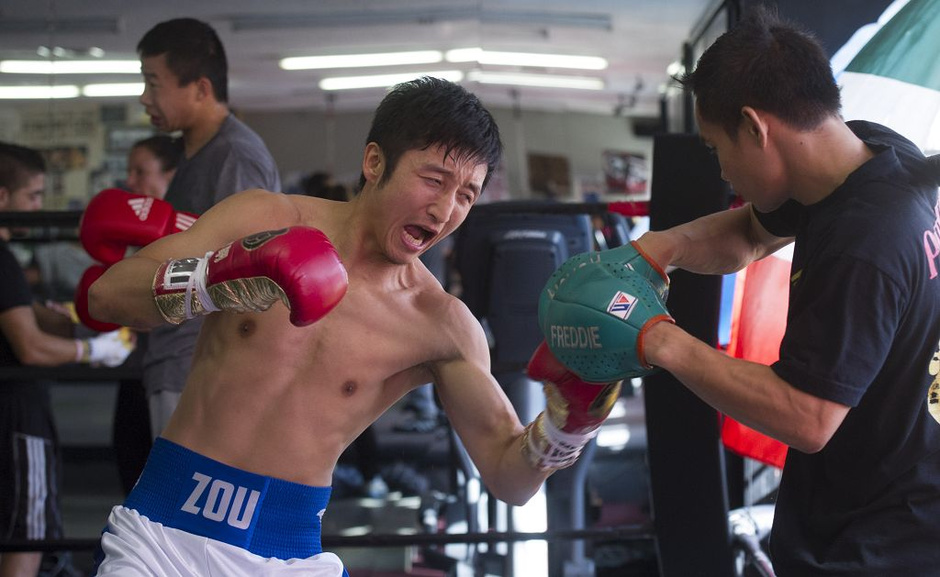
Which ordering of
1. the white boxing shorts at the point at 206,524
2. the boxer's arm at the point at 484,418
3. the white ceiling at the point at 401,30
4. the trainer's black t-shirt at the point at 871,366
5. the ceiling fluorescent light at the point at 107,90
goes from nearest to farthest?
the trainer's black t-shirt at the point at 871,366 < the white boxing shorts at the point at 206,524 < the boxer's arm at the point at 484,418 < the ceiling fluorescent light at the point at 107,90 < the white ceiling at the point at 401,30

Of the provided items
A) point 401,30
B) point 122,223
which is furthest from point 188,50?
point 401,30

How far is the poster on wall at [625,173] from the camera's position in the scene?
26.5ft

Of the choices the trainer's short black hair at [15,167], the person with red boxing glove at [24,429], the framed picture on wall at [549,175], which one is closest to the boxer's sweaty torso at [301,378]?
the person with red boxing glove at [24,429]

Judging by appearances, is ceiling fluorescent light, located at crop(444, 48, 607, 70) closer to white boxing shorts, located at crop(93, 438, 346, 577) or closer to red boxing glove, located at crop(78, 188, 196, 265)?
red boxing glove, located at crop(78, 188, 196, 265)

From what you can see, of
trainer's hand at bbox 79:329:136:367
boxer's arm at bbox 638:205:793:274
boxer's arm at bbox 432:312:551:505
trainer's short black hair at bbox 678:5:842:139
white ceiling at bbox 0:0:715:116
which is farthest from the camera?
white ceiling at bbox 0:0:715:116

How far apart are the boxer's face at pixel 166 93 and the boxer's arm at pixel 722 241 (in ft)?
4.74

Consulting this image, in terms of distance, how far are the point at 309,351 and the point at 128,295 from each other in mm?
313

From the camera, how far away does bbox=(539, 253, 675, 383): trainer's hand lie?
1412mm

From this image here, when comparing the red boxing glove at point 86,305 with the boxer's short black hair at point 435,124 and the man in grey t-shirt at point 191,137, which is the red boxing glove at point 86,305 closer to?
the man in grey t-shirt at point 191,137

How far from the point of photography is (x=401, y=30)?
786cm

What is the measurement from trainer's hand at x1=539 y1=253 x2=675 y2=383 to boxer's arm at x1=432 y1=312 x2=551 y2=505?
0.69ft

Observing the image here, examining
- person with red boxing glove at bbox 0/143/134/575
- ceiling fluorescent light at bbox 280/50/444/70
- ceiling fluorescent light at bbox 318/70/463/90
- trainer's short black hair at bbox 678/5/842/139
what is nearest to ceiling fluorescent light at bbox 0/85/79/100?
person with red boxing glove at bbox 0/143/134/575

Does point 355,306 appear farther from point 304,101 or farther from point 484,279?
point 304,101

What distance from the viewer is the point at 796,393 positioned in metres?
1.31
